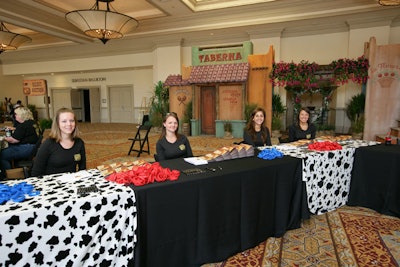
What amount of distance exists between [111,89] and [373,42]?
13.1 m

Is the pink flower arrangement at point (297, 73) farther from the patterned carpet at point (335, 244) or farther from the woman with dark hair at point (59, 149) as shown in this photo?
the woman with dark hair at point (59, 149)

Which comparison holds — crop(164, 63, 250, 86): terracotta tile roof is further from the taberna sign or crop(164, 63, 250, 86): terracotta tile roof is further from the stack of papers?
the stack of papers

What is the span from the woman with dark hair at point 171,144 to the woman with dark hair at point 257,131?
1158 mm

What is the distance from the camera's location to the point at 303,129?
14.3 feet

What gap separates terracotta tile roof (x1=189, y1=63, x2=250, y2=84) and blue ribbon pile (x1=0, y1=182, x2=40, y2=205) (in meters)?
7.59

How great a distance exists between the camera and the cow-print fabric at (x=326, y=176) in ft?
9.68

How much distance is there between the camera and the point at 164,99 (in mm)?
11070

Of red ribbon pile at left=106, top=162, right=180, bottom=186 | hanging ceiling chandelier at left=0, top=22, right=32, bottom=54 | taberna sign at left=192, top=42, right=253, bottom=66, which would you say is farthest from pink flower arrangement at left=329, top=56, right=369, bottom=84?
hanging ceiling chandelier at left=0, top=22, right=32, bottom=54

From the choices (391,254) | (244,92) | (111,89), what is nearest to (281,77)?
(244,92)

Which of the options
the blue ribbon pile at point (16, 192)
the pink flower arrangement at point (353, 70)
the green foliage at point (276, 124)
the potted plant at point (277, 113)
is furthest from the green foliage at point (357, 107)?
the blue ribbon pile at point (16, 192)

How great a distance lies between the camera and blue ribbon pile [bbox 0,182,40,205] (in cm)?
162

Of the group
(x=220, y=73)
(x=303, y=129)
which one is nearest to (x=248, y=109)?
(x=220, y=73)

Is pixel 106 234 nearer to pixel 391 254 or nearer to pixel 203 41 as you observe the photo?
pixel 391 254

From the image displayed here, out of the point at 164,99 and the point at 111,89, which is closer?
the point at 164,99
